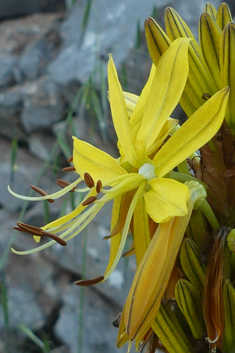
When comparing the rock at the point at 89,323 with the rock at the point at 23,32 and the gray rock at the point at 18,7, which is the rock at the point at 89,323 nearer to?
the rock at the point at 23,32

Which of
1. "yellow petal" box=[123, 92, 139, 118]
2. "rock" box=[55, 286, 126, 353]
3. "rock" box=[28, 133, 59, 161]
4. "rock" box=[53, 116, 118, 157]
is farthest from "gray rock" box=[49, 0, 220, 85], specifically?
"yellow petal" box=[123, 92, 139, 118]

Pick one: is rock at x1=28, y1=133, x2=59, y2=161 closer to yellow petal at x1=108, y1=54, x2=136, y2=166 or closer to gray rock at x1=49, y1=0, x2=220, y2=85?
gray rock at x1=49, y1=0, x2=220, y2=85

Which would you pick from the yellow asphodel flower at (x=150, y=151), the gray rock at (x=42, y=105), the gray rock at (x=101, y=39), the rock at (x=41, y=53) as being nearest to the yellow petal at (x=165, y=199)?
the yellow asphodel flower at (x=150, y=151)

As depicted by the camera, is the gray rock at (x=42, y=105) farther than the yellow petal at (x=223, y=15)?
Yes

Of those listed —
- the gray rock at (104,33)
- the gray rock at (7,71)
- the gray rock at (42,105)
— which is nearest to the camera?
the gray rock at (104,33)

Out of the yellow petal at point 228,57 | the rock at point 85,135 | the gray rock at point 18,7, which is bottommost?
the rock at point 85,135

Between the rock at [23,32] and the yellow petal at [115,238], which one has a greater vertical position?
the yellow petal at [115,238]

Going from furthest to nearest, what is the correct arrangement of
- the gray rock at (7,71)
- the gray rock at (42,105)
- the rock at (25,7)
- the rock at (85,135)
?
1. the rock at (25,7)
2. the gray rock at (7,71)
3. the gray rock at (42,105)
4. the rock at (85,135)
